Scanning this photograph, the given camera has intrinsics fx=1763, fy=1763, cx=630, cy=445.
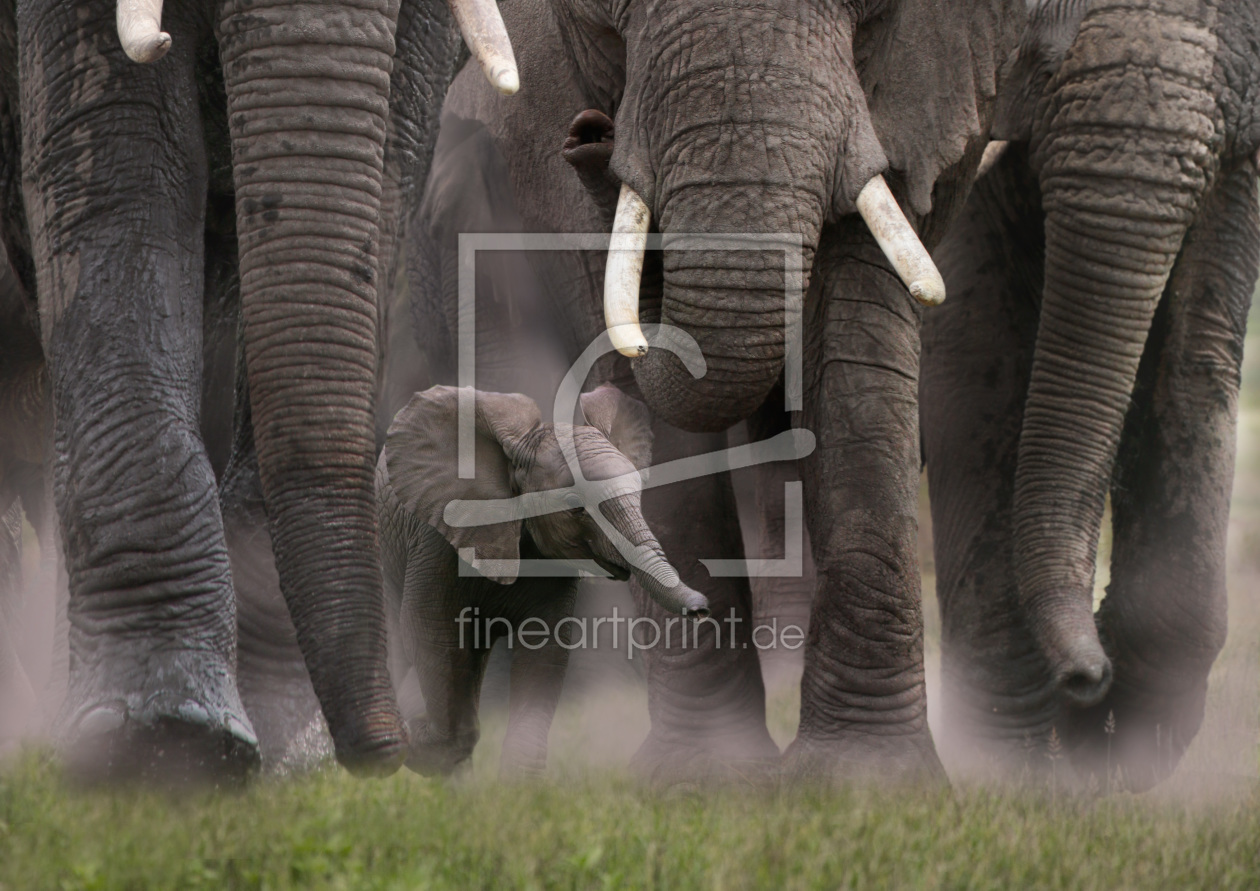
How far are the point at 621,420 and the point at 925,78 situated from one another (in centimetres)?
150

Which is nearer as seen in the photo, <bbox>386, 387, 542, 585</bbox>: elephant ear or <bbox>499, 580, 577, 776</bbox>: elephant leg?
<bbox>386, 387, 542, 585</bbox>: elephant ear

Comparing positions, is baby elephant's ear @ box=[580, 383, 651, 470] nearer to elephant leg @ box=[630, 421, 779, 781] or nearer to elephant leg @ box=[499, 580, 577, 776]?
elephant leg @ box=[630, 421, 779, 781]

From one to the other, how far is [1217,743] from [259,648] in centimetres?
439

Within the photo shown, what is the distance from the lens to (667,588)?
516 cm

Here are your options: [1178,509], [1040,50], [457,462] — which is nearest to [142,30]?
[457,462]

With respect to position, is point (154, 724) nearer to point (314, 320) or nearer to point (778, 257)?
point (314, 320)

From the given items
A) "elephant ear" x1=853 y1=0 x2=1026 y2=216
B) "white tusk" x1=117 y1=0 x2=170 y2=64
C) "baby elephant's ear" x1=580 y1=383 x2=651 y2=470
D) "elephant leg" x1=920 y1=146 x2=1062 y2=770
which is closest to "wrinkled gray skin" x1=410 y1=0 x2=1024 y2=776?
"elephant ear" x1=853 y1=0 x2=1026 y2=216

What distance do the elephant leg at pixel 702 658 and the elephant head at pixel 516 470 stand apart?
0.32m

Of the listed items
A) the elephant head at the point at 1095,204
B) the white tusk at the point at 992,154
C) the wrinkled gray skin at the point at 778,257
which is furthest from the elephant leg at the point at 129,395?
the white tusk at the point at 992,154

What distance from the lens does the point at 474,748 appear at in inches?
267

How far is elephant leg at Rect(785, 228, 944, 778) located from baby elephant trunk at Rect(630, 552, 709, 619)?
0.59m

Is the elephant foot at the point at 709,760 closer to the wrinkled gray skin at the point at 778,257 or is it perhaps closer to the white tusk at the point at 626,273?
the wrinkled gray skin at the point at 778,257

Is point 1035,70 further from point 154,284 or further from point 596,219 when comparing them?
point 154,284

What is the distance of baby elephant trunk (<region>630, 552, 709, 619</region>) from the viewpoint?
198 inches
